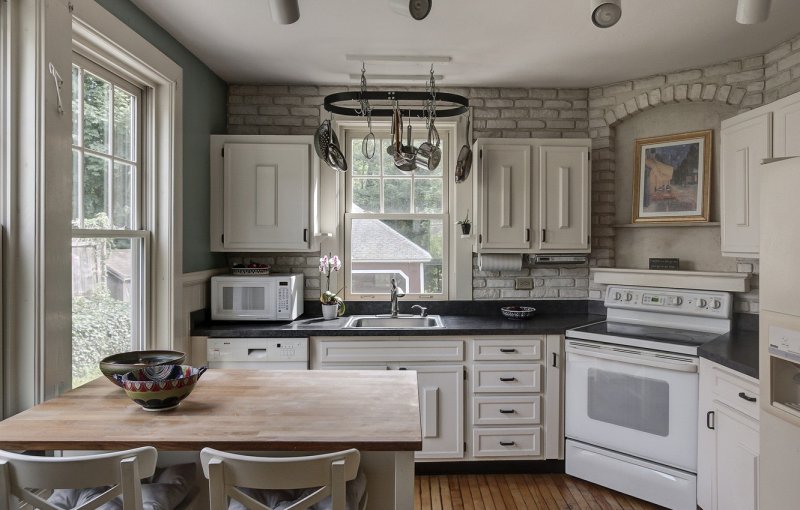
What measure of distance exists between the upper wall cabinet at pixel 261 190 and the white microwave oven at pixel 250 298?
246 mm

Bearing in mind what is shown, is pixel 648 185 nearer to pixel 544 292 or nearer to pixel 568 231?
pixel 568 231

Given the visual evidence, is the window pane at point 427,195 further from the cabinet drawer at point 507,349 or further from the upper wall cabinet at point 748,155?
the upper wall cabinet at point 748,155

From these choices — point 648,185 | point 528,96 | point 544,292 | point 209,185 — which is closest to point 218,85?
point 209,185

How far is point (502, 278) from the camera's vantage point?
145 inches

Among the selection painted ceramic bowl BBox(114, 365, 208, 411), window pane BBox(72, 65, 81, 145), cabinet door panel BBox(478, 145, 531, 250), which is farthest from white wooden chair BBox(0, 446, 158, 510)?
cabinet door panel BBox(478, 145, 531, 250)

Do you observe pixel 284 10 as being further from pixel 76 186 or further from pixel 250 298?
pixel 250 298

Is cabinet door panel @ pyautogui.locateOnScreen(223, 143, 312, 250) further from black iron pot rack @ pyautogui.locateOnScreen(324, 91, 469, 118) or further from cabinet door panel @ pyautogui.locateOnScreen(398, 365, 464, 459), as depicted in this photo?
cabinet door panel @ pyautogui.locateOnScreen(398, 365, 464, 459)

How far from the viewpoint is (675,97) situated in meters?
3.32

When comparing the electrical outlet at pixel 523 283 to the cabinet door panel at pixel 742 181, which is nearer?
the cabinet door panel at pixel 742 181

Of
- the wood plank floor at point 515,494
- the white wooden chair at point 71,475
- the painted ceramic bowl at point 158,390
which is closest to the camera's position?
the white wooden chair at point 71,475

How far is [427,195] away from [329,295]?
1035 millimetres

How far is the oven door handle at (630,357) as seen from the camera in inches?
104

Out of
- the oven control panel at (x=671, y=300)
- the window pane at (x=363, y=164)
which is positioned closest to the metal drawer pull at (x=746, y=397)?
the oven control panel at (x=671, y=300)

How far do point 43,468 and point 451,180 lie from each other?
118 inches
